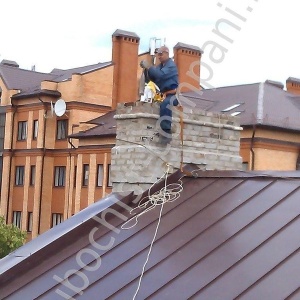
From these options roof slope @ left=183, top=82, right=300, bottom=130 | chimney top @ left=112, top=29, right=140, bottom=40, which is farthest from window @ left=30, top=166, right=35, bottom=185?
roof slope @ left=183, top=82, right=300, bottom=130

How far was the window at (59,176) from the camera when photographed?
1303 inches

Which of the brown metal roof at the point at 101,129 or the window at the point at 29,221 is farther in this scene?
the window at the point at 29,221

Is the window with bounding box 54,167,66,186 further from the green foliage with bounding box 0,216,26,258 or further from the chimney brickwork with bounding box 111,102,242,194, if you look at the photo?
the chimney brickwork with bounding box 111,102,242,194

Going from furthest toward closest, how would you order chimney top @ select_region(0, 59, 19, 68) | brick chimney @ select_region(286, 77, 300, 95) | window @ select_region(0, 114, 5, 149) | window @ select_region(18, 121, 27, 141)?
1. chimney top @ select_region(0, 59, 19, 68)
2. brick chimney @ select_region(286, 77, 300, 95)
3. window @ select_region(0, 114, 5, 149)
4. window @ select_region(18, 121, 27, 141)

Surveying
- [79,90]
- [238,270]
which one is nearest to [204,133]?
[238,270]

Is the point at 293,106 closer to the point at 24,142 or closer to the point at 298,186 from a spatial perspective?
the point at 24,142

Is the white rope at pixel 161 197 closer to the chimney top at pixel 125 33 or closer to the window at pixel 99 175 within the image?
the window at pixel 99 175

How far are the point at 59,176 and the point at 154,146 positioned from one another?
25704mm

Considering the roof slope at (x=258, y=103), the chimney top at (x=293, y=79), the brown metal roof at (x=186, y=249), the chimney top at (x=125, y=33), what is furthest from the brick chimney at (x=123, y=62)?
the brown metal roof at (x=186, y=249)

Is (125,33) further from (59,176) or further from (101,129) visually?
(59,176)

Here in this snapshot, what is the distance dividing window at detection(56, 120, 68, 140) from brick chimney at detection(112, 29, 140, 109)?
102 inches

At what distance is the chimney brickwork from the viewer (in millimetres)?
8125

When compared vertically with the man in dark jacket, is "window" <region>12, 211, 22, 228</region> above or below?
below

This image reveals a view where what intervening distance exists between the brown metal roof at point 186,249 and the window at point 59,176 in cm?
2497
